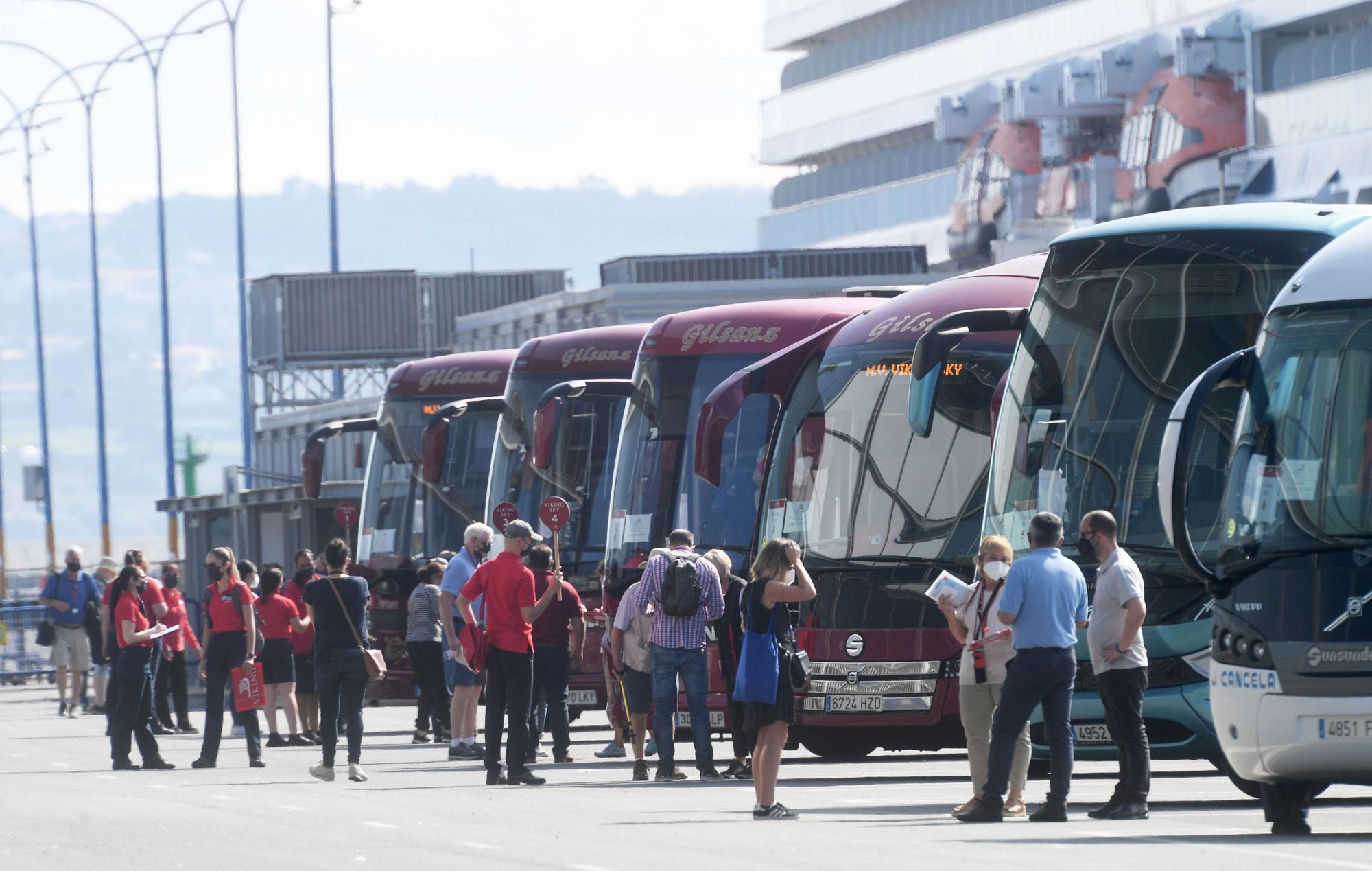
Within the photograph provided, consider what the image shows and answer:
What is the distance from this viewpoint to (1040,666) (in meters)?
13.0

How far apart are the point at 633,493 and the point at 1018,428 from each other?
5.40 meters

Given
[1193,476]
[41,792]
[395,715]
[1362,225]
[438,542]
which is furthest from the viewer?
[395,715]

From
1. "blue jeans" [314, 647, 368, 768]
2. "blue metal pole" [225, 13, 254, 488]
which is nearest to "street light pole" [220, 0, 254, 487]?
"blue metal pole" [225, 13, 254, 488]

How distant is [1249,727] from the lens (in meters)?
11.9

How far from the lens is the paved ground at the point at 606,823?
37.1 ft

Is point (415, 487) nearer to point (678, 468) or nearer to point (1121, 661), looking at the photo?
point (678, 468)

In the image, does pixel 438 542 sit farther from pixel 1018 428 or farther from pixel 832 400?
pixel 1018 428

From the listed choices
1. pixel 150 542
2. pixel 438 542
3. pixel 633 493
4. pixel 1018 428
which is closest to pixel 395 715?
pixel 438 542

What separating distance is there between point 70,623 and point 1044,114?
1620 inches

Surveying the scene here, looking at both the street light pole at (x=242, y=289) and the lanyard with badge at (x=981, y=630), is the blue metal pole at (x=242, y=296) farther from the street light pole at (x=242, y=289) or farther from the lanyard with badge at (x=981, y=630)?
the lanyard with badge at (x=981, y=630)

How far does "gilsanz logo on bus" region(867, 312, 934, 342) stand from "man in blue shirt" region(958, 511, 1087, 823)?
14.7 feet

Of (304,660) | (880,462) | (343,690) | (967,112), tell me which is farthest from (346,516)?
(967,112)

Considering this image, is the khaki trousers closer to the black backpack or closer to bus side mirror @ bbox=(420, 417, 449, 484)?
the black backpack

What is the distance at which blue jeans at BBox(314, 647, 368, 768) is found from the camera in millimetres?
17391
